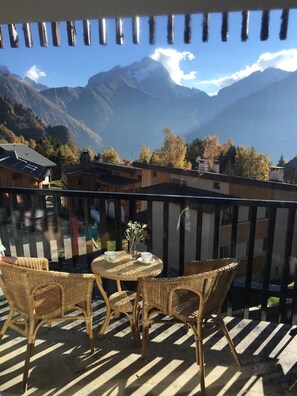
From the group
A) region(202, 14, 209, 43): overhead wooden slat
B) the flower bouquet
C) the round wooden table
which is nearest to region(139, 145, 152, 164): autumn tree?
the flower bouquet

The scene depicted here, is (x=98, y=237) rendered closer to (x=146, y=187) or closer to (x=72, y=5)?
(x=72, y=5)

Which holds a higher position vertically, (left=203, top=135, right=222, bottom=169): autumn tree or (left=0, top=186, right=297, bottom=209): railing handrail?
(left=203, top=135, right=222, bottom=169): autumn tree

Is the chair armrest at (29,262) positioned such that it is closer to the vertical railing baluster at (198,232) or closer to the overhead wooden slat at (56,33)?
the vertical railing baluster at (198,232)

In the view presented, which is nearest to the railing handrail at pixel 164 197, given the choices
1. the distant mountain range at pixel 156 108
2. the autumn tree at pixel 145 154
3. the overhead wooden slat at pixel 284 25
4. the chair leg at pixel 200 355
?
the chair leg at pixel 200 355

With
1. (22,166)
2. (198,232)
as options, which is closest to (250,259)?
(198,232)

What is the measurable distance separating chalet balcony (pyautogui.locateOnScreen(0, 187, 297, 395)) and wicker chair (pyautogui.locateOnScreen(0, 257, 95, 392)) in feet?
0.59

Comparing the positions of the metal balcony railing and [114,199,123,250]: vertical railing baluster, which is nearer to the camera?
the metal balcony railing

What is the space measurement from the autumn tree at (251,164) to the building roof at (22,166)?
4774 mm

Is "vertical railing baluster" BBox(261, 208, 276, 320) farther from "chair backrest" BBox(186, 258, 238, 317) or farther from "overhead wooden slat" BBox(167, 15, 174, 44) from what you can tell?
"overhead wooden slat" BBox(167, 15, 174, 44)

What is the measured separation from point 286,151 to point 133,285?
504 centimetres

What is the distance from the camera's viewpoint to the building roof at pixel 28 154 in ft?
12.2

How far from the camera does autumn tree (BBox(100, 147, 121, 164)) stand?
420 centimetres

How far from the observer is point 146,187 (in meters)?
5.19

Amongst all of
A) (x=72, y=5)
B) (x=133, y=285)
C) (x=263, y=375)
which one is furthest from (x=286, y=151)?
(x=72, y=5)
